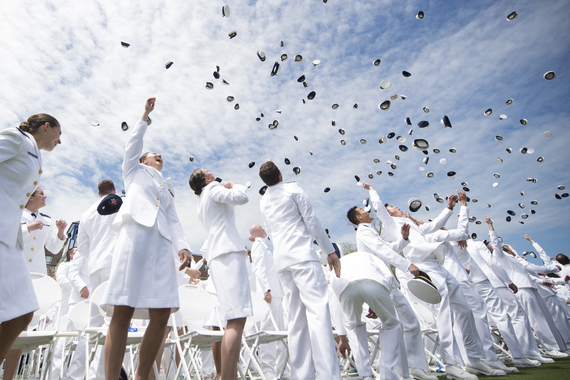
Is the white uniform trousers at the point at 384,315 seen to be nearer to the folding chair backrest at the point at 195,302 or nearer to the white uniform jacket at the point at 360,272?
the white uniform jacket at the point at 360,272

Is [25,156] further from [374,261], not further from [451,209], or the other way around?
[451,209]

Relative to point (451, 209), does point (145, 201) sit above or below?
below

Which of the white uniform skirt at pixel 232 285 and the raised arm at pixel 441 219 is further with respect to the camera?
the raised arm at pixel 441 219

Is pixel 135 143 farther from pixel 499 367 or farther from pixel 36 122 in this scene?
pixel 499 367

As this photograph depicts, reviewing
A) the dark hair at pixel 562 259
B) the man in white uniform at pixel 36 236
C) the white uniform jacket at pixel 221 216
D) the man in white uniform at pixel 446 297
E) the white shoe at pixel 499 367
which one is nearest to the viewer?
the white uniform jacket at pixel 221 216

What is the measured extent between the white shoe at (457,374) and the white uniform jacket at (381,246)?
4.74 feet

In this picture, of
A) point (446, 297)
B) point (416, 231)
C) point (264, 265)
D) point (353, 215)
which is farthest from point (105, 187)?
point (446, 297)

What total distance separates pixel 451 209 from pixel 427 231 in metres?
0.63

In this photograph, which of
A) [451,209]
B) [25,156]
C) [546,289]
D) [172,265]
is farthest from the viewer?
[546,289]

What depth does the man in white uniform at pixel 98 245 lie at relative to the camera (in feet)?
13.7

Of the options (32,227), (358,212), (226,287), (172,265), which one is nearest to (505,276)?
(358,212)

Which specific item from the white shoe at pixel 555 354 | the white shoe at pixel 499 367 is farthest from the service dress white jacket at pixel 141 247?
the white shoe at pixel 555 354

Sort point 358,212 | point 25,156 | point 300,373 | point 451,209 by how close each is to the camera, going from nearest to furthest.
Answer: point 25,156, point 300,373, point 358,212, point 451,209

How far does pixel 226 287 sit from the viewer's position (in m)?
3.14
